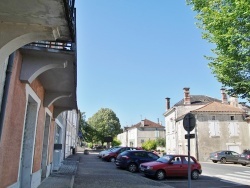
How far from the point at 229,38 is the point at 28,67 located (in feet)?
29.7

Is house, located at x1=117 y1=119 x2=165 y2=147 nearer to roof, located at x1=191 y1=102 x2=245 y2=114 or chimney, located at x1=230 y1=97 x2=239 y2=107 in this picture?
chimney, located at x1=230 y1=97 x2=239 y2=107

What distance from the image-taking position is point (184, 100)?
43.8 meters

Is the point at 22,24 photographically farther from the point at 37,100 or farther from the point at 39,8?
the point at 37,100

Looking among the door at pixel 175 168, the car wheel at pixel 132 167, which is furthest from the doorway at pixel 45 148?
the car wheel at pixel 132 167

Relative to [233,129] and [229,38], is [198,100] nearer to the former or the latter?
[233,129]

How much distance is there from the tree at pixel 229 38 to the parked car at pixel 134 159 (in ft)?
28.8

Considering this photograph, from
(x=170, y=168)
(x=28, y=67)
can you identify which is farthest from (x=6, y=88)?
(x=170, y=168)

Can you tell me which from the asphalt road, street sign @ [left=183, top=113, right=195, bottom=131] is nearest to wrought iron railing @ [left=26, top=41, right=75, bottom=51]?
street sign @ [left=183, top=113, right=195, bottom=131]

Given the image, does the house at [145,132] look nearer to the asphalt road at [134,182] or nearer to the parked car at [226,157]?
the parked car at [226,157]

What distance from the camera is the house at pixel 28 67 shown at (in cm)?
400

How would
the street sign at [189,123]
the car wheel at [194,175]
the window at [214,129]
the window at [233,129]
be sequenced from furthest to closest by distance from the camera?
the window at [233,129] → the window at [214,129] → the car wheel at [194,175] → the street sign at [189,123]

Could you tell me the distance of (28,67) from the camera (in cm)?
630

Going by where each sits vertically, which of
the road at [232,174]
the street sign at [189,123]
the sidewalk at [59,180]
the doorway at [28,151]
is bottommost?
the road at [232,174]

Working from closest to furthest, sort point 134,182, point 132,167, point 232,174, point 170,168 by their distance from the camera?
point 134,182, point 170,168, point 232,174, point 132,167
